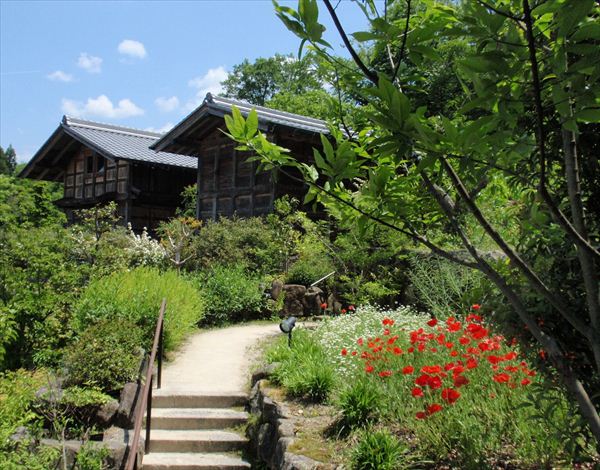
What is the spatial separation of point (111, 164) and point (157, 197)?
2698 millimetres

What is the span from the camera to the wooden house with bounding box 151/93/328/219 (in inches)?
613

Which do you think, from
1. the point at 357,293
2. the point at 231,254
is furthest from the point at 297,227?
the point at 357,293

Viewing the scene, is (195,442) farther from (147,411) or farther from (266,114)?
(266,114)

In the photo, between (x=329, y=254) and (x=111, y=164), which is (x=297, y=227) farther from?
(x=111, y=164)

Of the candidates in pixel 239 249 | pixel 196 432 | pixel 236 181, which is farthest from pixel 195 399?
pixel 236 181

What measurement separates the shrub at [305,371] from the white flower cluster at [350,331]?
0.13 meters

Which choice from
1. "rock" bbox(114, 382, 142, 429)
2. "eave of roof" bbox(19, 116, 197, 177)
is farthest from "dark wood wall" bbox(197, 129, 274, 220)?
"rock" bbox(114, 382, 142, 429)

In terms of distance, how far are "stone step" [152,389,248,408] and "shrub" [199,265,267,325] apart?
15.0 ft

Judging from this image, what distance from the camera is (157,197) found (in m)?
23.2

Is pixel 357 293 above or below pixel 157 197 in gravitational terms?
below

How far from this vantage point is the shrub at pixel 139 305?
782cm

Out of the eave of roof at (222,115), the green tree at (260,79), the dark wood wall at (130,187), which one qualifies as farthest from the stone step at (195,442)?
the green tree at (260,79)

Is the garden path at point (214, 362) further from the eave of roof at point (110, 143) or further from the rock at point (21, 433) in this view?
the eave of roof at point (110, 143)

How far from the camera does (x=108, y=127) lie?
2667 centimetres
